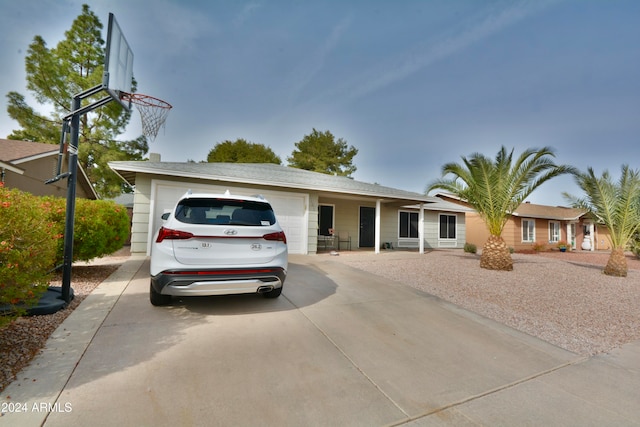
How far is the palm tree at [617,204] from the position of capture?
318 inches

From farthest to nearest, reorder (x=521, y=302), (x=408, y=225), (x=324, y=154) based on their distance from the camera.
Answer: (x=324, y=154)
(x=408, y=225)
(x=521, y=302)

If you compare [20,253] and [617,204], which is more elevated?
[617,204]

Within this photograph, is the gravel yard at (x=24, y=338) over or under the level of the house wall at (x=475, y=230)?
under

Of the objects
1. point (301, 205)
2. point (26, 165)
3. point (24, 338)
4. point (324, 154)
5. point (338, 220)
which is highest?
point (324, 154)

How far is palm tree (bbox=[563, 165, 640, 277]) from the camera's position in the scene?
8.07 m

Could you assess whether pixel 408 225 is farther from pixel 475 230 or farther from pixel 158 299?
pixel 158 299

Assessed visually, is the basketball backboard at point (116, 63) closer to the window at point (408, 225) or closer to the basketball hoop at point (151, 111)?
the basketball hoop at point (151, 111)

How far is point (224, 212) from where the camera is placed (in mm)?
3857

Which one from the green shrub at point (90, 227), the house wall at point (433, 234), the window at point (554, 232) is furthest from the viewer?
the window at point (554, 232)

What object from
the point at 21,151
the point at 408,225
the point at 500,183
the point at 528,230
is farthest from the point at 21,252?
the point at 528,230

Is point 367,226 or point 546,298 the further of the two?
point 367,226

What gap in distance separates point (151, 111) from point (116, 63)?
2993 millimetres

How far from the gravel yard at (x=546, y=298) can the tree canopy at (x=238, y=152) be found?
78.2 ft

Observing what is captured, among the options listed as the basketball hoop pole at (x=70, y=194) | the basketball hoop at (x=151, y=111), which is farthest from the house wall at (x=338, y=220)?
the basketball hoop pole at (x=70, y=194)
